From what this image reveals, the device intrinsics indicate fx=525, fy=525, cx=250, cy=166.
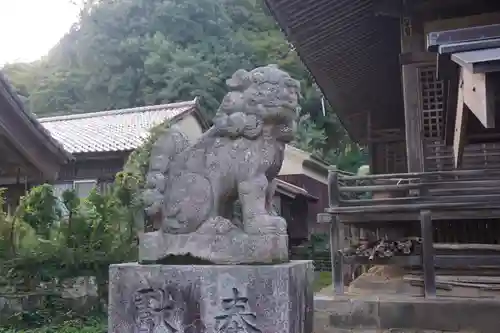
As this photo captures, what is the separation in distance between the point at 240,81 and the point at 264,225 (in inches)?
42.4

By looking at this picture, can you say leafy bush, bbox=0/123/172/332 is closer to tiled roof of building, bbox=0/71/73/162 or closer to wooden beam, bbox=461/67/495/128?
tiled roof of building, bbox=0/71/73/162

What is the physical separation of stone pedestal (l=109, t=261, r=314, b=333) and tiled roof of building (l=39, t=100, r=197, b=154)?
446 inches

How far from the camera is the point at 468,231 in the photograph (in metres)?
9.11

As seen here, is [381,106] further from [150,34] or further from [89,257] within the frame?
[150,34]

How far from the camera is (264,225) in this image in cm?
356

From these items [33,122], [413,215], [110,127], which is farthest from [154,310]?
[110,127]

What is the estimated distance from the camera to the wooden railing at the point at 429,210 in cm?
645

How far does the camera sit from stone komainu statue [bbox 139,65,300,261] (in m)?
3.68

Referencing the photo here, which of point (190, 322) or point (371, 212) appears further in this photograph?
point (371, 212)

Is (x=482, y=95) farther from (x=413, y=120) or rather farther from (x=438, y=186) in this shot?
(x=413, y=120)

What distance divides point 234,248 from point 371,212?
4.06 meters

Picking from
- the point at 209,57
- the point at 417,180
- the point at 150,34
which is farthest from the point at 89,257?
the point at 150,34

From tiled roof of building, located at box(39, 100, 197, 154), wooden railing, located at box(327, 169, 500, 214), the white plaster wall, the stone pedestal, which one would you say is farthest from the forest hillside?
the stone pedestal

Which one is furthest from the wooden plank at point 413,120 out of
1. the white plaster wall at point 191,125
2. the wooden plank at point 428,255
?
the white plaster wall at point 191,125
